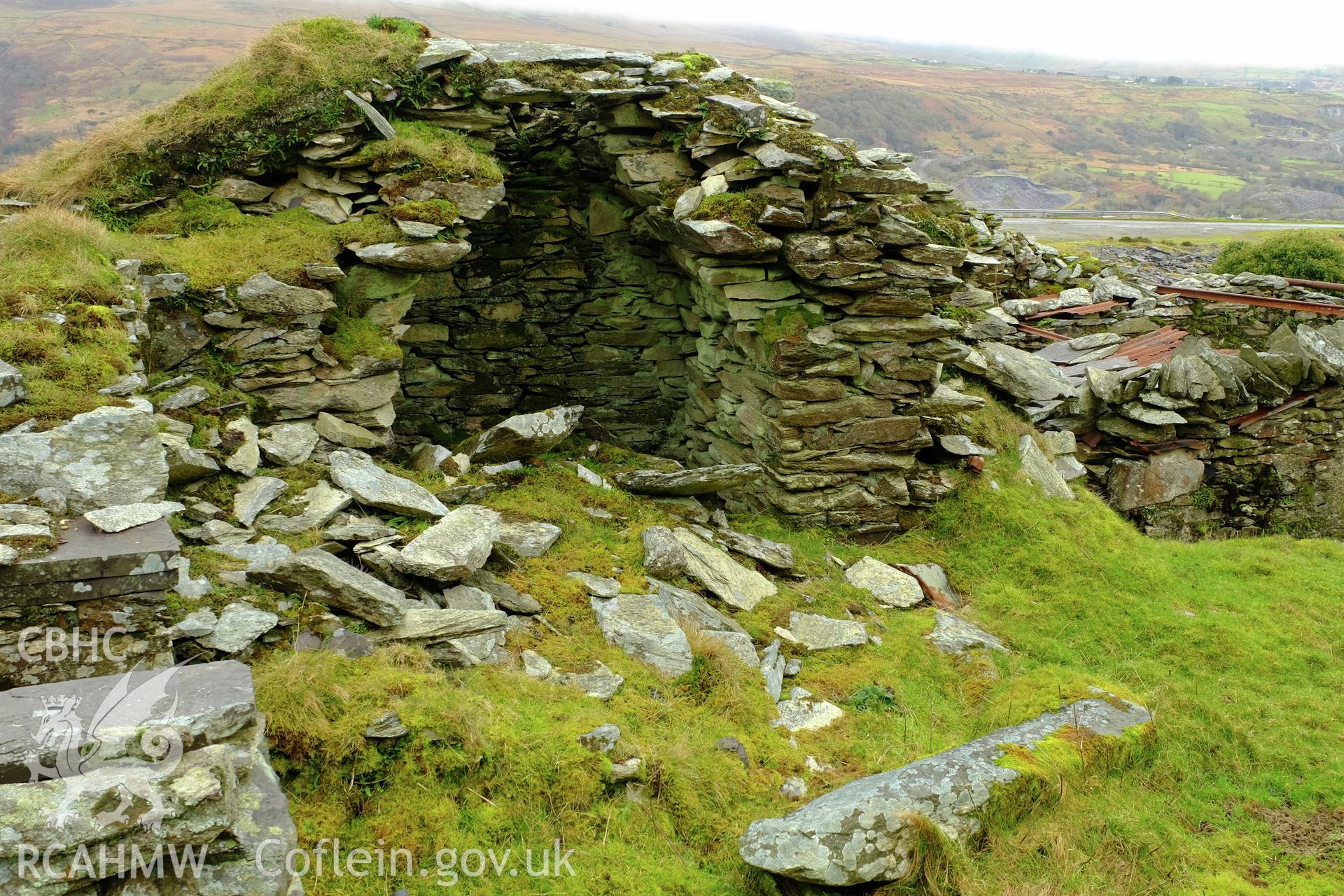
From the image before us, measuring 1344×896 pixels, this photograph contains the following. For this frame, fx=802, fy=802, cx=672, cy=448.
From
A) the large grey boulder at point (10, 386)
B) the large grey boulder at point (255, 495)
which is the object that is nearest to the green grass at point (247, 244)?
the large grey boulder at point (255, 495)

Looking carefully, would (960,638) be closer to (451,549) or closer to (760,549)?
(760,549)

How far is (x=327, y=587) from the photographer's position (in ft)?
16.5

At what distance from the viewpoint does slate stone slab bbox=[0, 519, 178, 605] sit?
3.71 meters

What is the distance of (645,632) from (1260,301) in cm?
1229

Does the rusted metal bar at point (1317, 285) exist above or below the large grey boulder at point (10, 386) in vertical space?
above

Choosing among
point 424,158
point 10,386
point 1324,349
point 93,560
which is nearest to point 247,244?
point 424,158

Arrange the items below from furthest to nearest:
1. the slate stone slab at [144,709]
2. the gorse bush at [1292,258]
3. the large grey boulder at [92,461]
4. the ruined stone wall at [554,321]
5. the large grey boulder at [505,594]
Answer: the gorse bush at [1292,258] → the ruined stone wall at [554,321] → the large grey boulder at [505,594] → the large grey boulder at [92,461] → the slate stone slab at [144,709]

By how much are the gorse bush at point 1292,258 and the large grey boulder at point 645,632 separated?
2431 cm

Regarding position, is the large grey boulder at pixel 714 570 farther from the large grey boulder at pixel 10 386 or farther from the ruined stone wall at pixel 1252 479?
the ruined stone wall at pixel 1252 479

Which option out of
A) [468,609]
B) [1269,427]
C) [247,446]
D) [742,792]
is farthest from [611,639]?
[1269,427]

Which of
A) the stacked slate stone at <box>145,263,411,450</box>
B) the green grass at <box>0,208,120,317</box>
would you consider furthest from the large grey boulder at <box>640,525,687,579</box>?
the green grass at <box>0,208,120,317</box>

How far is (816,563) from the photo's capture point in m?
8.89

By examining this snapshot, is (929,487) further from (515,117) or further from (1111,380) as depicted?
(515,117)

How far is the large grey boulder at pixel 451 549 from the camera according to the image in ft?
19.0
